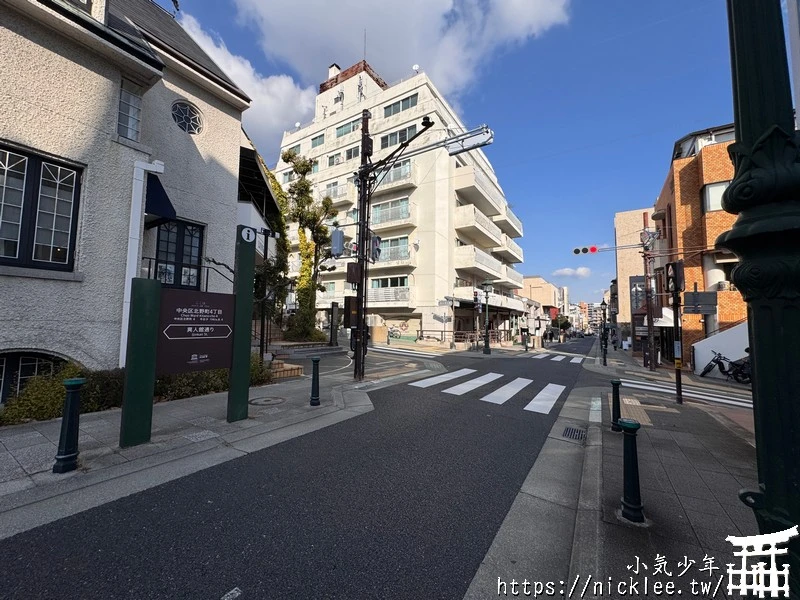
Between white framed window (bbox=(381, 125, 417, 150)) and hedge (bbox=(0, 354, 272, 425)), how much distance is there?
2695 cm

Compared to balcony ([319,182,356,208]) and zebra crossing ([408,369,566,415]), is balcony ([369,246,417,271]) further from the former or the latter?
zebra crossing ([408,369,566,415])

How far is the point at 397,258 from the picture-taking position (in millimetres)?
30031

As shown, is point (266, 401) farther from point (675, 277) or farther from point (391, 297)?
point (391, 297)

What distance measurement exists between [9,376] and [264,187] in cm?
1243

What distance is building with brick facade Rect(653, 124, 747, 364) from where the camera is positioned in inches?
656

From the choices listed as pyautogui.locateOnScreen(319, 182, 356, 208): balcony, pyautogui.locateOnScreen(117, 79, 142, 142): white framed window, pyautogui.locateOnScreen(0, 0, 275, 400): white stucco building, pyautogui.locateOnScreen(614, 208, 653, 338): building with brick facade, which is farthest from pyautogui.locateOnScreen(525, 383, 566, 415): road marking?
pyautogui.locateOnScreen(614, 208, 653, 338): building with brick facade

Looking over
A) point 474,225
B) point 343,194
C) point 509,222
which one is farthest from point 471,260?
point 343,194

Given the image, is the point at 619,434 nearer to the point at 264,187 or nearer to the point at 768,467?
the point at 768,467

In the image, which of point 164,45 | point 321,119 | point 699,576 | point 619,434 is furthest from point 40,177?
point 321,119

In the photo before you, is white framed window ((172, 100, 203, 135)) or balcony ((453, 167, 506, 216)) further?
balcony ((453, 167, 506, 216))

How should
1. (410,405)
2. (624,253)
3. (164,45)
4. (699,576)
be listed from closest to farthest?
(699,576) → (410,405) → (164,45) → (624,253)

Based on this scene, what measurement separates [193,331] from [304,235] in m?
15.0

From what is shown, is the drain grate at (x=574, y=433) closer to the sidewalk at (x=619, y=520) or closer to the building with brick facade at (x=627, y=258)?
the sidewalk at (x=619, y=520)

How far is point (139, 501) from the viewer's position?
355 centimetres
